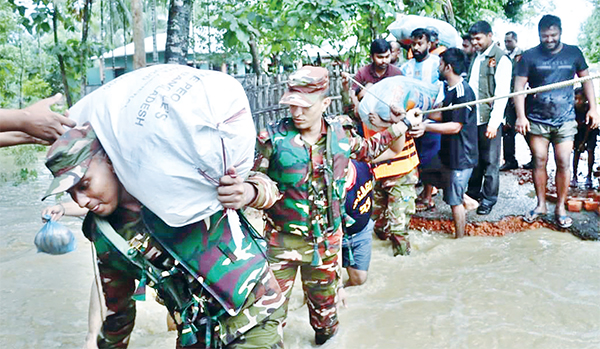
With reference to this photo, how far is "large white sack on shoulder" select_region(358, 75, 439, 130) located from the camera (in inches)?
168

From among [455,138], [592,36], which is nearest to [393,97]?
[455,138]

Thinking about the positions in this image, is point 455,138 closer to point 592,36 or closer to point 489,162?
point 489,162

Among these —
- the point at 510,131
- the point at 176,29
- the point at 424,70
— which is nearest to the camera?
the point at 176,29

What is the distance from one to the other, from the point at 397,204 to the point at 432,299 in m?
0.86

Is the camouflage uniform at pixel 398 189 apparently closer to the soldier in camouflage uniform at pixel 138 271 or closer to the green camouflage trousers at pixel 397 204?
the green camouflage trousers at pixel 397 204

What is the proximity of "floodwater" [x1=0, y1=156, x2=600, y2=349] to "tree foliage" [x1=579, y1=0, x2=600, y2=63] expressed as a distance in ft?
49.4

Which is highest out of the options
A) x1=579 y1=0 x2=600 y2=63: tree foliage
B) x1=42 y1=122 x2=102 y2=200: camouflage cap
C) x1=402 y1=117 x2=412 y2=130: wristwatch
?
x1=579 y1=0 x2=600 y2=63: tree foliage

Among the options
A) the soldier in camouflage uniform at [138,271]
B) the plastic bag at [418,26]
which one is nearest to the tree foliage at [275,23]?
the plastic bag at [418,26]

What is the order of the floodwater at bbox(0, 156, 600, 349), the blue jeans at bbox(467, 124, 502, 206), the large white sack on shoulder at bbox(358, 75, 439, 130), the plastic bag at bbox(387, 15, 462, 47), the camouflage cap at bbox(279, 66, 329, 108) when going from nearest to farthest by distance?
1. the camouflage cap at bbox(279, 66, 329, 108)
2. the floodwater at bbox(0, 156, 600, 349)
3. the large white sack on shoulder at bbox(358, 75, 439, 130)
4. the blue jeans at bbox(467, 124, 502, 206)
5. the plastic bag at bbox(387, 15, 462, 47)

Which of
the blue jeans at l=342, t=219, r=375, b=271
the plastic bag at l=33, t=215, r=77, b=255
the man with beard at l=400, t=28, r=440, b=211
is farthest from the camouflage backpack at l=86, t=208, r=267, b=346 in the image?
the man with beard at l=400, t=28, r=440, b=211

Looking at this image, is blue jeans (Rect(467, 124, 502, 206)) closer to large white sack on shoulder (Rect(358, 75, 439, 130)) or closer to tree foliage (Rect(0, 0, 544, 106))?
large white sack on shoulder (Rect(358, 75, 439, 130))

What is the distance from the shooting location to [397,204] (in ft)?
14.9

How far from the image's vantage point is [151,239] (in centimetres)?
173

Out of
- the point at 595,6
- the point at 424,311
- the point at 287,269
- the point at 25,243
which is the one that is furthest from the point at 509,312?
the point at 595,6
